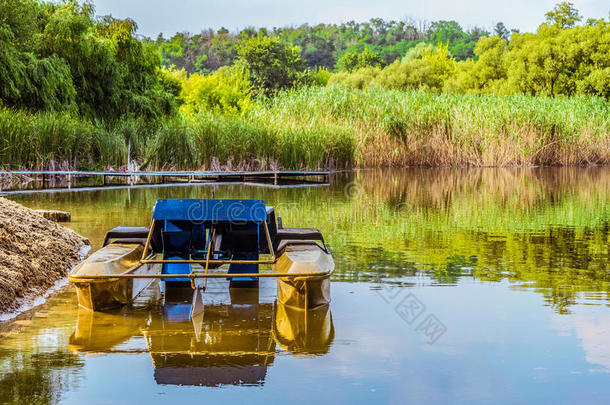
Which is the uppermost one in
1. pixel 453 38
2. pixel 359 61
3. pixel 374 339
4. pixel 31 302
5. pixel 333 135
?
pixel 453 38

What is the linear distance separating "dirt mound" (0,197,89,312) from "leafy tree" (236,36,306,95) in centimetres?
4520

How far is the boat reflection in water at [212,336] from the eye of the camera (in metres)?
4.70

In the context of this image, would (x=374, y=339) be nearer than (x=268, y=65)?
Yes

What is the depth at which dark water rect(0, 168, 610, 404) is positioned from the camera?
14.4 ft

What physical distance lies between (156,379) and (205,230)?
9.10 feet

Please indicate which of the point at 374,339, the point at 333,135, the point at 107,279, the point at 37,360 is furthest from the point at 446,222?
the point at 333,135

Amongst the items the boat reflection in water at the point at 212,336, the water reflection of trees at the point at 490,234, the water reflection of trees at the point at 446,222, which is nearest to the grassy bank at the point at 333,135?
the water reflection of trees at the point at 446,222

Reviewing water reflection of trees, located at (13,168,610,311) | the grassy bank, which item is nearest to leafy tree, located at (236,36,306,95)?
the grassy bank

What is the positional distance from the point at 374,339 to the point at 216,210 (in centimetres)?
193

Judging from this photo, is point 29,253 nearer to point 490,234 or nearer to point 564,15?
point 490,234

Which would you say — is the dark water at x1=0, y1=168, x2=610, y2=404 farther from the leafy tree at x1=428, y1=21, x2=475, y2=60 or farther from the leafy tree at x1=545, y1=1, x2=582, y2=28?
the leafy tree at x1=428, y1=21, x2=475, y2=60

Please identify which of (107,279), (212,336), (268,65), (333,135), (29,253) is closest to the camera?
(212,336)

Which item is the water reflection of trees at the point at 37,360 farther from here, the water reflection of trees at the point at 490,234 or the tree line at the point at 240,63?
the tree line at the point at 240,63

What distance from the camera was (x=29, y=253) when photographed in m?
7.08
